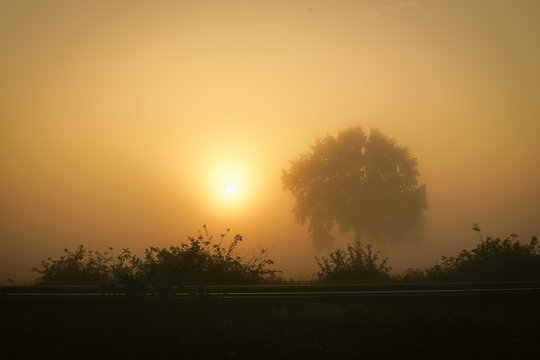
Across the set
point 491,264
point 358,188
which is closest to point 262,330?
point 491,264

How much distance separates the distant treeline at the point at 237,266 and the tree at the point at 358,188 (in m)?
24.2

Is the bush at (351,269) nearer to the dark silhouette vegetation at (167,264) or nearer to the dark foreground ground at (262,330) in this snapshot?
the dark silhouette vegetation at (167,264)

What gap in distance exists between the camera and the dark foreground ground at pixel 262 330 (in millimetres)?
8617

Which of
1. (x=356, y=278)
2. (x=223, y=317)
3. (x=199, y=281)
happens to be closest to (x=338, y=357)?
(x=223, y=317)

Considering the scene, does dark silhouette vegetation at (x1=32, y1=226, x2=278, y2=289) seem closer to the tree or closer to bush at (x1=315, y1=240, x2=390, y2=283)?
bush at (x1=315, y1=240, x2=390, y2=283)

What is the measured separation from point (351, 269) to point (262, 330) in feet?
31.2

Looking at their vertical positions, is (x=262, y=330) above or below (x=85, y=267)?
below

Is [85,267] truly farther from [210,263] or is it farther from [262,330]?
[262,330]

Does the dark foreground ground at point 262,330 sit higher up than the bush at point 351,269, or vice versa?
the bush at point 351,269

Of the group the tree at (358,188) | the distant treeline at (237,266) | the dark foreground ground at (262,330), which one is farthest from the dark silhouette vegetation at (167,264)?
the tree at (358,188)

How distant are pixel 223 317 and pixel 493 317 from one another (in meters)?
5.73

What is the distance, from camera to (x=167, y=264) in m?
17.0

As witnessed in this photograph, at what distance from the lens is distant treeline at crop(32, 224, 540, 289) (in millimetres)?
16781

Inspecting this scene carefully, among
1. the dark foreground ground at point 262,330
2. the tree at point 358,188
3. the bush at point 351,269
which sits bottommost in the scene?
the dark foreground ground at point 262,330
